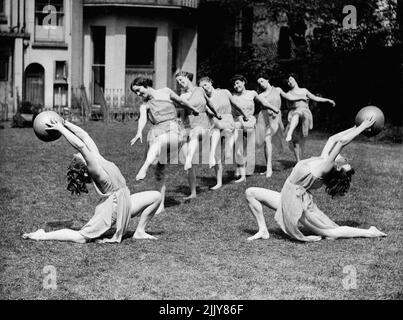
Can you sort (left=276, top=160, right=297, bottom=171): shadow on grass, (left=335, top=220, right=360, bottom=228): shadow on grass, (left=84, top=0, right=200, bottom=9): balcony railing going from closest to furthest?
(left=335, top=220, right=360, bottom=228): shadow on grass
(left=276, top=160, right=297, bottom=171): shadow on grass
(left=84, top=0, right=200, bottom=9): balcony railing

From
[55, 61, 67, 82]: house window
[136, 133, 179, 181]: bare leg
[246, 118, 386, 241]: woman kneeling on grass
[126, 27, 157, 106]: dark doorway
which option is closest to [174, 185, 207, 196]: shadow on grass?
[136, 133, 179, 181]: bare leg

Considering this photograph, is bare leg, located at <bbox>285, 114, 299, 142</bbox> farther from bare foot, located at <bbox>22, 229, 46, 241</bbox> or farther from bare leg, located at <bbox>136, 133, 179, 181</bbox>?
bare foot, located at <bbox>22, 229, 46, 241</bbox>

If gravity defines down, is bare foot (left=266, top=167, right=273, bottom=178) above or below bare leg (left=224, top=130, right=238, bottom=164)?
below

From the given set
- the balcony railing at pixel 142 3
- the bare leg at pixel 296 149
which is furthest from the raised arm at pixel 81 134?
the balcony railing at pixel 142 3

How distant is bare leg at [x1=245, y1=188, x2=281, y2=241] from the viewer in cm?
993

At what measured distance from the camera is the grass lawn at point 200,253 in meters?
7.62

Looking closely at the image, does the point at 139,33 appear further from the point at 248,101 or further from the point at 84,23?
the point at 248,101

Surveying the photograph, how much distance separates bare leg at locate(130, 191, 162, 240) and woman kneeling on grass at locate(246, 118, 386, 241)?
1.28 metres

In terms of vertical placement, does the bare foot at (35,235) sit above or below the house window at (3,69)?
below

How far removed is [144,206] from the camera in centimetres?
984

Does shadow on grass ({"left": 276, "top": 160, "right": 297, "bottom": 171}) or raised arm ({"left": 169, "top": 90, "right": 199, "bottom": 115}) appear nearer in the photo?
raised arm ({"left": 169, "top": 90, "right": 199, "bottom": 115})

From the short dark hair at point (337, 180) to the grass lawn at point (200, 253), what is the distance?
694 mm

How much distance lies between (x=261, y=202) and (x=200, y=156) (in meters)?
4.84

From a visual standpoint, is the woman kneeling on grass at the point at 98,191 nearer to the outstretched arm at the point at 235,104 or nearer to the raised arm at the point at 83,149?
the raised arm at the point at 83,149
